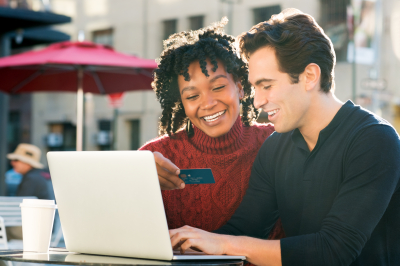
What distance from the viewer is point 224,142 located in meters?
2.62

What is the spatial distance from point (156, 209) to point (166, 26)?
18.8 m

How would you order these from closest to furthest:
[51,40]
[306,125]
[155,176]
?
[155,176], [306,125], [51,40]

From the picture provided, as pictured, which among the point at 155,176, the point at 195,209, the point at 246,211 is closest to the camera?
the point at 155,176

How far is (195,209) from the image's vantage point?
2586 mm

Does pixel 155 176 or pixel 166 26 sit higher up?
pixel 166 26

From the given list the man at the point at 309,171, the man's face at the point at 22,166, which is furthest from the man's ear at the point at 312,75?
the man's face at the point at 22,166

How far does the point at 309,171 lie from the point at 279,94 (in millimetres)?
307

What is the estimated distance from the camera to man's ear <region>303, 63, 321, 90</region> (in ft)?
6.75

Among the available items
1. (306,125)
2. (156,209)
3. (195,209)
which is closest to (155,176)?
(156,209)

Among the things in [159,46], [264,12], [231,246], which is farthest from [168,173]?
[159,46]

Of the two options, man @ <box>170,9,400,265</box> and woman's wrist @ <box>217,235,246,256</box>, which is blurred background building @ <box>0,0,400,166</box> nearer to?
man @ <box>170,9,400,265</box>

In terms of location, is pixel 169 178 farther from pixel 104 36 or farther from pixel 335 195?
pixel 104 36

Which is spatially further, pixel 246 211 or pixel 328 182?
pixel 246 211

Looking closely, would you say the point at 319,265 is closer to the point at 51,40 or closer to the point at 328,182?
the point at 328,182
